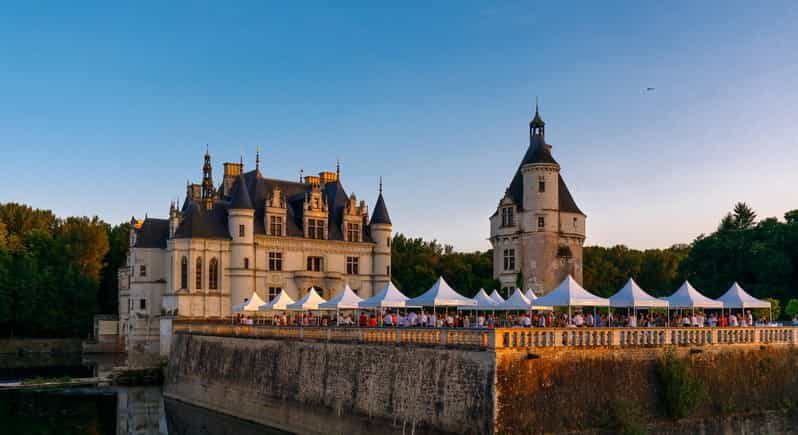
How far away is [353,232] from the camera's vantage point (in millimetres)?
63750

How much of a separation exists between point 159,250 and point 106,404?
18.1 meters

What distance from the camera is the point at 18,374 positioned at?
5803cm

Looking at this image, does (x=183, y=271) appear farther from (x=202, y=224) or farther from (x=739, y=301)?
(x=739, y=301)

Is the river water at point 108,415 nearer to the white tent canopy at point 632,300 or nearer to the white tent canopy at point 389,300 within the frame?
the white tent canopy at point 389,300

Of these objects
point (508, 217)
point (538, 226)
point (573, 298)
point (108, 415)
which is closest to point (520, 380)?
point (573, 298)

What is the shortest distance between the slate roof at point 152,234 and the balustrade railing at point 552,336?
28.5m

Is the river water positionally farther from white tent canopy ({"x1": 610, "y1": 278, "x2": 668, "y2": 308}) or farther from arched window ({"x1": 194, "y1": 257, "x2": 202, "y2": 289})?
white tent canopy ({"x1": 610, "y1": 278, "x2": 668, "y2": 308})

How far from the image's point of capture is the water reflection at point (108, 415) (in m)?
36.2

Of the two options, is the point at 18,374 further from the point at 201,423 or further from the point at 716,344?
the point at 716,344

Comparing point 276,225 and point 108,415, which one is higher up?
point 276,225

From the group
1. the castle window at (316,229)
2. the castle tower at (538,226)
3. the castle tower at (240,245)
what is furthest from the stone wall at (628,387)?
the castle window at (316,229)

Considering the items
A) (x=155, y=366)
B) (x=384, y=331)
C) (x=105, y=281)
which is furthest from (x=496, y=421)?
(x=105, y=281)

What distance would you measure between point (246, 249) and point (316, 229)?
605cm

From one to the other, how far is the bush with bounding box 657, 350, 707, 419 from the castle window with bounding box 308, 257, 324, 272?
37.9m
